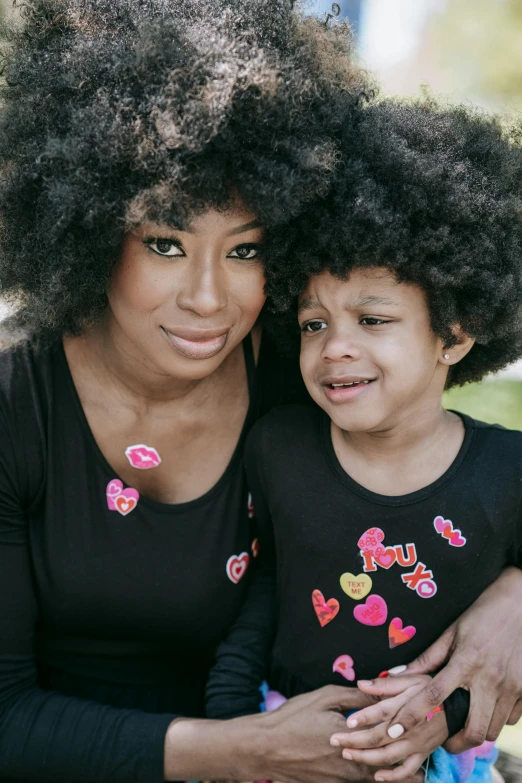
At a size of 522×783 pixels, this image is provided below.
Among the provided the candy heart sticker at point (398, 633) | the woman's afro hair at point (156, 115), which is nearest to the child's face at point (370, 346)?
the woman's afro hair at point (156, 115)

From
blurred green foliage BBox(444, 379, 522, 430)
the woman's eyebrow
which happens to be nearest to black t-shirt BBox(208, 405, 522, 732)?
the woman's eyebrow

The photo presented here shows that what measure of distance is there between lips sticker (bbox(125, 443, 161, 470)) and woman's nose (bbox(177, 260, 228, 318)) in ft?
1.85

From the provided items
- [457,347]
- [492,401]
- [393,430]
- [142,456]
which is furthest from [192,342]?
[492,401]

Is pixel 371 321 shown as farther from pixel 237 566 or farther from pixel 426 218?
pixel 237 566

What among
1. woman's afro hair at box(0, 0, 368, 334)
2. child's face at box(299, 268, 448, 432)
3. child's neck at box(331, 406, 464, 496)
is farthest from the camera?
child's neck at box(331, 406, 464, 496)

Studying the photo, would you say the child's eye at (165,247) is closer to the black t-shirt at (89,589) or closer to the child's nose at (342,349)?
the child's nose at (342,349)

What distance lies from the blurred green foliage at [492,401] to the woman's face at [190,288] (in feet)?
12.1

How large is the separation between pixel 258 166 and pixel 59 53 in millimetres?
551

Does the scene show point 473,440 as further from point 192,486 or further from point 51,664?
point 51,664

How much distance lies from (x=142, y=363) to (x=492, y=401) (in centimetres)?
407

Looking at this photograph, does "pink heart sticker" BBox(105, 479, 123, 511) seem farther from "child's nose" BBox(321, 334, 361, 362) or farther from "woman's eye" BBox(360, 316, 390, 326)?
"woman's eye" BBox(360, 316, 390, 326)

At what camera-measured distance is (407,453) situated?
224 cm

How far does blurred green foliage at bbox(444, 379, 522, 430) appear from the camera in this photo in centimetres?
561

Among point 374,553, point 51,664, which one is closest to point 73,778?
point 51,664
